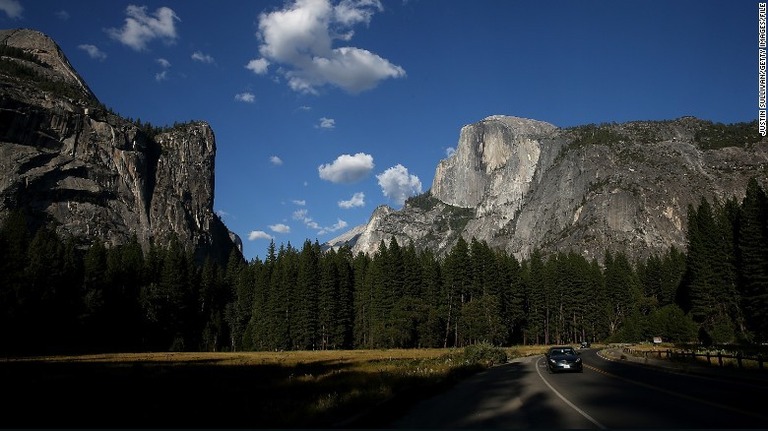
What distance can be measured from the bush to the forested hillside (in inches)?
1183

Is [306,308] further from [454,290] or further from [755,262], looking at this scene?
[755,262]

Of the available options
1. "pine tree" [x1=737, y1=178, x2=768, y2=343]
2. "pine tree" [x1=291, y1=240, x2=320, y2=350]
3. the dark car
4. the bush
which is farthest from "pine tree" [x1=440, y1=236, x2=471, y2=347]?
the dark car

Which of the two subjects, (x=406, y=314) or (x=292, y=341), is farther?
(x=292, y=341)

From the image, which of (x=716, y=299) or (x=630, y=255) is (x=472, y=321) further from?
(x=630, y=255)

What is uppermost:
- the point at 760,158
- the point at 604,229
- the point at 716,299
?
the point at 760,158

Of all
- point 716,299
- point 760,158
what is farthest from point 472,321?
point 760,158

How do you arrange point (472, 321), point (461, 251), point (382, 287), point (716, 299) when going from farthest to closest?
point (461, 251), point (382, 287), point (472, 321), point (716, 299)

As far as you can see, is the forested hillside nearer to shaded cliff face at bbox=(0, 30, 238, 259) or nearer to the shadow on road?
shaded cliff face at bbox=(0, 30, 238, 259)

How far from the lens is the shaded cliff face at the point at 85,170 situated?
5246 inches

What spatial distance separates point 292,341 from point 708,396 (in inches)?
3120

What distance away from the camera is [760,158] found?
643 ft

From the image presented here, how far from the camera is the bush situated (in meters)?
41.3

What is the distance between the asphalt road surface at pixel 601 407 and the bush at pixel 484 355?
20666 millimetres

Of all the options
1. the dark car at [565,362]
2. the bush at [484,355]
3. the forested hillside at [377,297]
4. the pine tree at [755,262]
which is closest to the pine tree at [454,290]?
the forested hillside at [377,297]
